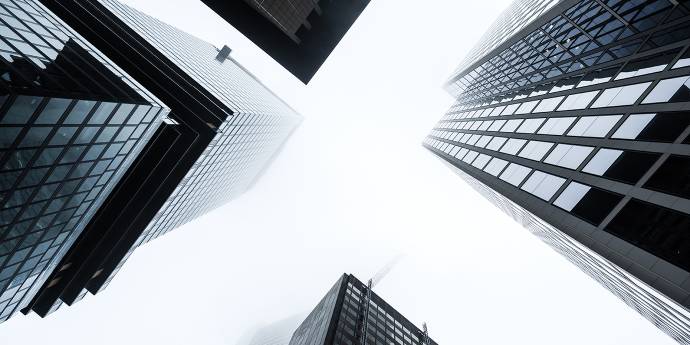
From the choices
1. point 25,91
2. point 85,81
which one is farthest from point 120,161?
point 25,91

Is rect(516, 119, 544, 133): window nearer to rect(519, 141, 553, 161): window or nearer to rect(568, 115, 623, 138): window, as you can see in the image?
rect(519, 141, 553, 161): window

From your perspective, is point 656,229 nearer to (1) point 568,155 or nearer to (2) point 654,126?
(2) point 654,126

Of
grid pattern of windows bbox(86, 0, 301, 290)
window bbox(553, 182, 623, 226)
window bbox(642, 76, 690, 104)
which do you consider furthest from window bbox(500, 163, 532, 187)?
grid pattern of windows bbox(86, 0, 301, 290)

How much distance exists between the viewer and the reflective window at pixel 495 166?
33500 mm

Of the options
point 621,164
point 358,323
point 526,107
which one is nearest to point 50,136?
point 621,164

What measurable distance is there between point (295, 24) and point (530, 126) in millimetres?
20386

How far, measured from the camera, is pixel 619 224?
17625mm

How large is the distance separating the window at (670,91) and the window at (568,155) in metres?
4.00

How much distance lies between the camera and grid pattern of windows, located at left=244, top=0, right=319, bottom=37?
24719mm

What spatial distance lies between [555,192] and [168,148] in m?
33.6

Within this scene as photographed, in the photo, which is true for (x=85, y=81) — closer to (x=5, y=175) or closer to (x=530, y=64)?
(x=5, y=175)

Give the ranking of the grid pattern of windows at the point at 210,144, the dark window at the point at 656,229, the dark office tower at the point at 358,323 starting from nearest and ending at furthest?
the dark window at the point at 656,229, the grid pattern of windows at the point at 210,144, the dark office tower at the point at 358,323

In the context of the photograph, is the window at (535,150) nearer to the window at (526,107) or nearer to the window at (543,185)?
the window at (543,185)

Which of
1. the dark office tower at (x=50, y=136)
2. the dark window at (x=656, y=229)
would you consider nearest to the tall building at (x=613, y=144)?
the dark window at (x=656, y=229)
